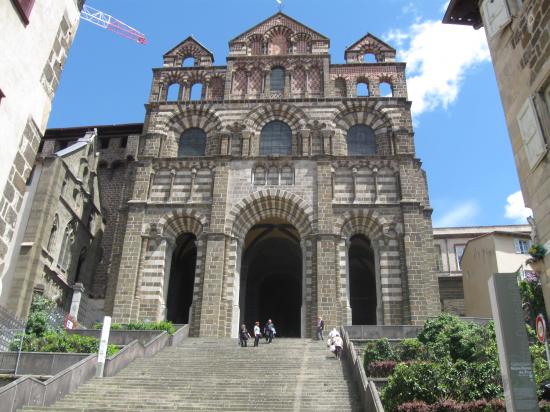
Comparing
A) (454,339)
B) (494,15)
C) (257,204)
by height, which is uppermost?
(257,204)

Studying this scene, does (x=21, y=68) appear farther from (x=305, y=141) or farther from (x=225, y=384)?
(x=305, y=141)

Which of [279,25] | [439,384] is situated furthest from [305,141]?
[439,384]

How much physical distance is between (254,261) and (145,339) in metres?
13.5

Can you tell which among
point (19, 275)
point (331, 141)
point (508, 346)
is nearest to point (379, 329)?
point (331, 141)

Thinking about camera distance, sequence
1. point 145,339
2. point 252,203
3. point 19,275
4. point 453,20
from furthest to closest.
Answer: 1. point 252,203
2. point 19,275
3. point 145,339
4. point 453,20

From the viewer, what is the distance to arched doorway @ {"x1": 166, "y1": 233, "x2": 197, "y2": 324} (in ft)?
96.3

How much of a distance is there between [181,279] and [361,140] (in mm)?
13374

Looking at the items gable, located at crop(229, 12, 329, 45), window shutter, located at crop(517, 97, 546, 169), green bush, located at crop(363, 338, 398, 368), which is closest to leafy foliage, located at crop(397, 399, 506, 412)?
green bush, located at crop(363, 338, 398, 368)

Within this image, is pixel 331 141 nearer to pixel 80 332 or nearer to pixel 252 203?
pixel 252 203

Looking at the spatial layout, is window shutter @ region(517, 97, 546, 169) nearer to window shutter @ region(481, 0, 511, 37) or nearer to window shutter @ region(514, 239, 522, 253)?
window shutter @ region(481, 0, 511, 37)

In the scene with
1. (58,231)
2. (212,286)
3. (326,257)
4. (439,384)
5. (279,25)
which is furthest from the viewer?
(279,25)

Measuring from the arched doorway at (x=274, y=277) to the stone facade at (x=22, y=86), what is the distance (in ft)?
78.2

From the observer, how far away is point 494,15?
11.0m

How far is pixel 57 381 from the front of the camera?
13.6 meters
